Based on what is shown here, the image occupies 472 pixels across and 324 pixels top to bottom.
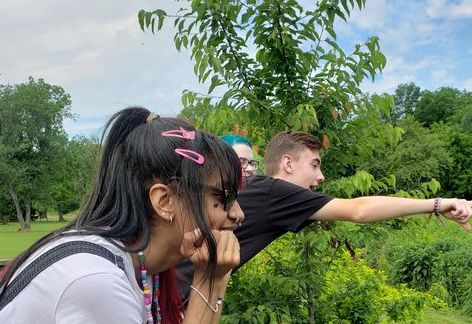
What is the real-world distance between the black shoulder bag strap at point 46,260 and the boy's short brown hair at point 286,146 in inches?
83.1

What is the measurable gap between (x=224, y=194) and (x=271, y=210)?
1.38 m

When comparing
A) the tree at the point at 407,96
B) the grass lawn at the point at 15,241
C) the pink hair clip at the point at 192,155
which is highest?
the tree at the point at 407,96

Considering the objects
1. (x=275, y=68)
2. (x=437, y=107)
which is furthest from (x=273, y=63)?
(x=437, y=107)

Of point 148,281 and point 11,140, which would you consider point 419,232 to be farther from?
point 11,140

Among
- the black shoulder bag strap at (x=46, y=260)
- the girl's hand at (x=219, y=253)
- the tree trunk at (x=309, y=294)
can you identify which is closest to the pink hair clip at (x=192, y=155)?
the girl's hand at (x=219, y=253)

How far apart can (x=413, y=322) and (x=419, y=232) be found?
5.03ft

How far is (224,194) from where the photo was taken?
4.99 feet

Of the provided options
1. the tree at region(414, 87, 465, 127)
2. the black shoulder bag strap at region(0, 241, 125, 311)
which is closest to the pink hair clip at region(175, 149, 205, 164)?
the black shoulder bag strap at region(0, 241, 125, 311)

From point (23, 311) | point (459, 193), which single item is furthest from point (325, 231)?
point (459, 193)

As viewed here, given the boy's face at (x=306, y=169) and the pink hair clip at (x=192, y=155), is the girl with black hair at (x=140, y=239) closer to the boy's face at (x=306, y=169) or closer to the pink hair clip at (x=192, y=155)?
the pink hair clip at (x=192, y=155)

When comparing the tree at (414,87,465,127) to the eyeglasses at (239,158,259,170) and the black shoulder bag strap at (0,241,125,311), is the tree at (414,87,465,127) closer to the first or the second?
the eyeglasses at (239,158,259,170)

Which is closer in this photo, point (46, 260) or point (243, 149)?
point (46, 260)

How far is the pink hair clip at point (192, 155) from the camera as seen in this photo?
1.44 metres

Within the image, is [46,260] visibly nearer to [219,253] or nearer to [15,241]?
[219,253]
